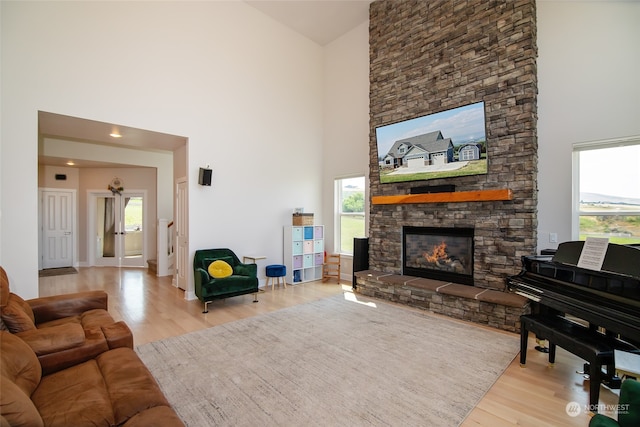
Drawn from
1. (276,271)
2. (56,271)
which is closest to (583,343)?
(276,271)

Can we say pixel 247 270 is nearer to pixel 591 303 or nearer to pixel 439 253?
pixel 439 253

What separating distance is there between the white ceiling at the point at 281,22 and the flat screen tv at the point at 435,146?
2.74 meters

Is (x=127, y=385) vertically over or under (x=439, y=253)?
under

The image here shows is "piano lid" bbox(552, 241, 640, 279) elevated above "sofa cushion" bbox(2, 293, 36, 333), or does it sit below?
above

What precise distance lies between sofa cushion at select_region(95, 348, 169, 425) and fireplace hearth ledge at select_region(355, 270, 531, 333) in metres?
3.80

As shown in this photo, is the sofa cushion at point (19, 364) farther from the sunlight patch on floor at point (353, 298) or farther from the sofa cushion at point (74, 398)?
the sunlight patch on floor at point (353, 298)

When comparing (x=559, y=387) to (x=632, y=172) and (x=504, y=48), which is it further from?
(x=504, y=48)

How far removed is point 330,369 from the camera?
2834 millimetres

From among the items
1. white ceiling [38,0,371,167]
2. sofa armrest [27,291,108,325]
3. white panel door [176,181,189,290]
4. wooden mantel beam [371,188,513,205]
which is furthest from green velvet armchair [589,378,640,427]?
white ceiling [38,0,371,167]

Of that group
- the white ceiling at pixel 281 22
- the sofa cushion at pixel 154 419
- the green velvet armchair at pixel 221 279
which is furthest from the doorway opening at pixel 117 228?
the sofa cushion at pixel 154 419

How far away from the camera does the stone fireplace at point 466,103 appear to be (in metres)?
4.06

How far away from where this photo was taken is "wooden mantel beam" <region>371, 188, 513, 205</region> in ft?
13.6

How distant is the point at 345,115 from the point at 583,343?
225 inches

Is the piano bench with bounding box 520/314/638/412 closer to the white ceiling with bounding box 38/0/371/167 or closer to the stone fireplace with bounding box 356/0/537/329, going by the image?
the stone fireplace with bounding box 356/0/537/329
